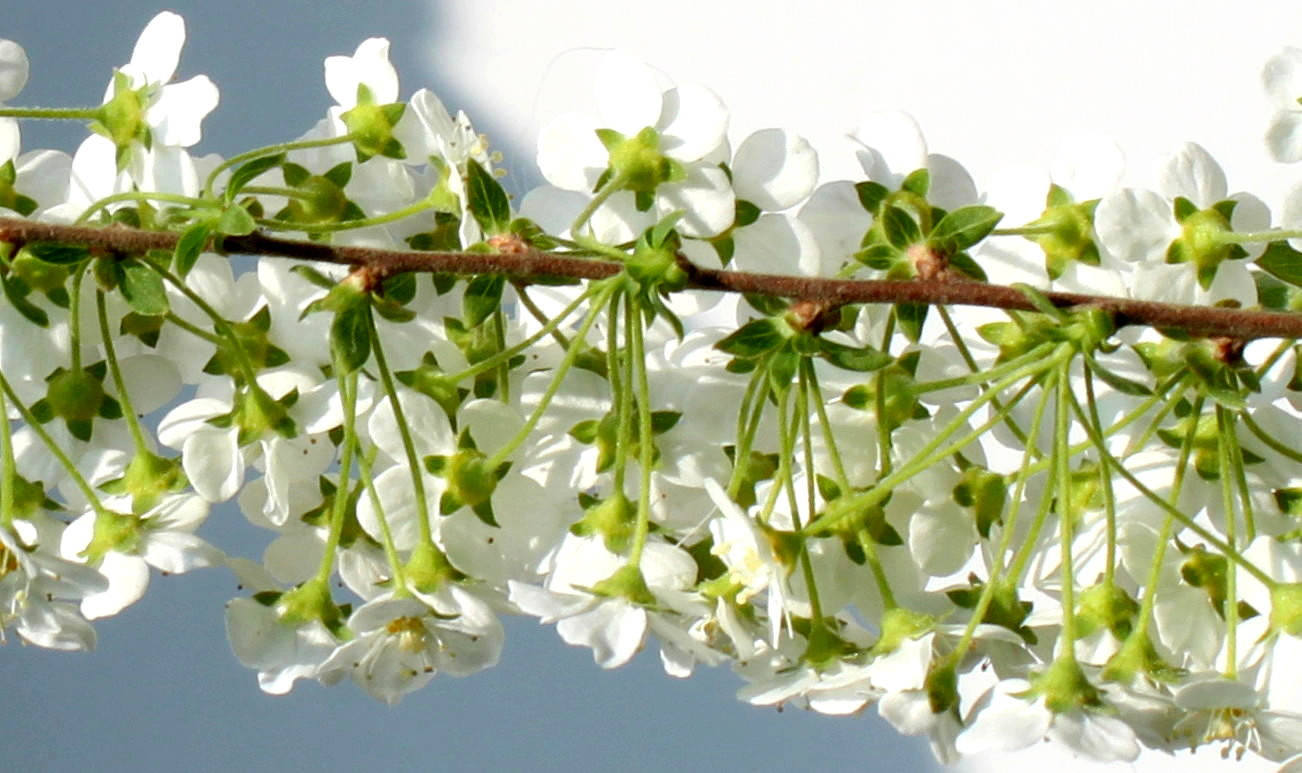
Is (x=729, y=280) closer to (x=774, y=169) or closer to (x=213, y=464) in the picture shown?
(x=774, y=169)

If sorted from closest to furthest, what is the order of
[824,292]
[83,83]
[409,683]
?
[824,292]
[409,683]
[83,83]

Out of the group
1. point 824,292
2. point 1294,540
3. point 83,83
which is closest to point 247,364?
point 824,292

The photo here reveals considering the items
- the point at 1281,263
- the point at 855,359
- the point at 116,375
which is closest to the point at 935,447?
the point at 855,359

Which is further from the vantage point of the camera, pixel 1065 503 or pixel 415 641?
pixel 415 641

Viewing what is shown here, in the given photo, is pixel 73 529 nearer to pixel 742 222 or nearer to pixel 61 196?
pixel 61 196

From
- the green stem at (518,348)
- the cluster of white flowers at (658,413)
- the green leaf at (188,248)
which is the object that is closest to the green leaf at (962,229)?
the cluster of white flowers at (658,413)

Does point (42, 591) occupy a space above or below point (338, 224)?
below

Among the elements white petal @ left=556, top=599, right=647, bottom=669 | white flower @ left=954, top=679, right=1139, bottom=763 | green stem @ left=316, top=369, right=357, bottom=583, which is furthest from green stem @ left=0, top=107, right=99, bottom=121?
white flower @ left=954, top=679, right=1139, bottom=763
